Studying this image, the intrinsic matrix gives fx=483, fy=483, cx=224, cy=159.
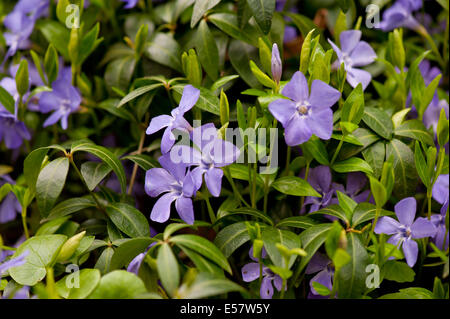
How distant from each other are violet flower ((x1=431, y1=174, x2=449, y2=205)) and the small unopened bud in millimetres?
722

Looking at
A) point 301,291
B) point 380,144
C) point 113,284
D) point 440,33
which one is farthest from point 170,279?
point 440,33

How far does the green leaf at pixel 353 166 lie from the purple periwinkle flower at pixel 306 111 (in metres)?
0.14

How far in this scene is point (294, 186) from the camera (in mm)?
926

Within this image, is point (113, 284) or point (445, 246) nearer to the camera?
point (113, 284)

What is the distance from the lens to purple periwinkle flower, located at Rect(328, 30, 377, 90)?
1.09 meters

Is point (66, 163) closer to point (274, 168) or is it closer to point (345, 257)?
point (274, 168)

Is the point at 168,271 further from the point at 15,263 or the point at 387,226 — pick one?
the point at 387,226

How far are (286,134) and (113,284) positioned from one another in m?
0.38

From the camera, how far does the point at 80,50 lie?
114cm

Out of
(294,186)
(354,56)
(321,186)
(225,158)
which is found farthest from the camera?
(354,56)

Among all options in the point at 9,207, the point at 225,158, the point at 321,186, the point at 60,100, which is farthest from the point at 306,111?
the point at 9,207

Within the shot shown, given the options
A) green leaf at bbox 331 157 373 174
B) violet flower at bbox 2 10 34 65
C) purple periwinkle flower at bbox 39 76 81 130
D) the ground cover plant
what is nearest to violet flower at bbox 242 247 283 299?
the ground cover plant

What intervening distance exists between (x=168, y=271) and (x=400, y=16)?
39.2 inches
